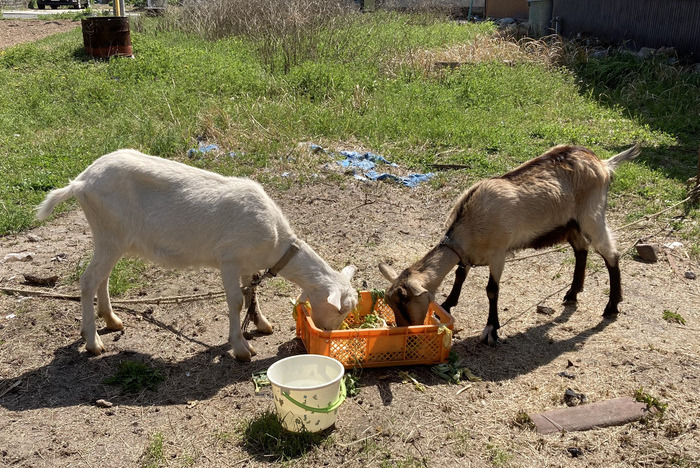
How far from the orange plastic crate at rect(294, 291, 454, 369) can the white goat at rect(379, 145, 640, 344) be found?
0.22 m

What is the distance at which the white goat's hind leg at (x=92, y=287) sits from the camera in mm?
4527

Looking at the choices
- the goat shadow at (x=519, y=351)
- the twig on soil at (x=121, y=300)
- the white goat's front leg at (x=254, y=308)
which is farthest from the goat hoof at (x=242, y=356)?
the goat shadow at (x=519, y=351)

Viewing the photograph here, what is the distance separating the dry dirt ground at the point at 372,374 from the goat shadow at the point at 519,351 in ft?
0.05

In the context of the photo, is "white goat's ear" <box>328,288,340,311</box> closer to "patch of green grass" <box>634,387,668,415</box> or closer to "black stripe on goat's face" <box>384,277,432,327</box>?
"black stripe on goat's face" <box>384,277,432,327</box>

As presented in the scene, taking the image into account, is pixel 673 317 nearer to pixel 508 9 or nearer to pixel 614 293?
pixel 614 293

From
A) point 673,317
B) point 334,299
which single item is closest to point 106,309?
point 334,299

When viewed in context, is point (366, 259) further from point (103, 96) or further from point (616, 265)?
point (103, 96)

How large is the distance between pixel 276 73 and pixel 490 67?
450 centimetres

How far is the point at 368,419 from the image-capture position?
3.89 m

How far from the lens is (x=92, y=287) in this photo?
4527 mm

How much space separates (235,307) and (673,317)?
3506 mm

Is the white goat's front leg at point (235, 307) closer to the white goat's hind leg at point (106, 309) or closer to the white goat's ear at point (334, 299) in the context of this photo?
the white goat's ear at point (334, 299)

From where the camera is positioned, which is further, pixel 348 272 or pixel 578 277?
pixel 578 277

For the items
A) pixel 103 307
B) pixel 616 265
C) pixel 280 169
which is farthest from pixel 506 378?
pixel 280 169
